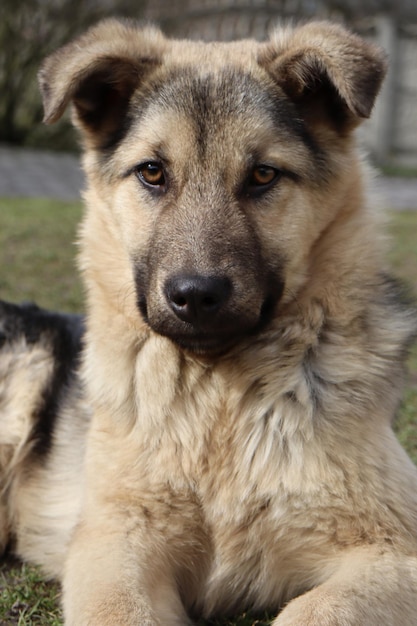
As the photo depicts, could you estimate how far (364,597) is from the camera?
3.17 metres

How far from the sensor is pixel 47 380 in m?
5.05

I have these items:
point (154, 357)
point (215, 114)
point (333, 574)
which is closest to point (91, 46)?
point (215, 114)

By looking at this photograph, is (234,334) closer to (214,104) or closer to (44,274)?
(214,104)

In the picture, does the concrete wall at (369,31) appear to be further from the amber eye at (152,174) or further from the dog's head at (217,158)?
the amber eye at (152,174)

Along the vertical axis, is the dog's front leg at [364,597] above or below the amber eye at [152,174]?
below

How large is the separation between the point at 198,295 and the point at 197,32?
17318mm

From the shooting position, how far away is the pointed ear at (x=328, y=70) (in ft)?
11.7

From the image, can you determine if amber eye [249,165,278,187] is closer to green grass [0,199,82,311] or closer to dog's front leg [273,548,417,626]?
dog's front leg [273,548,417,626]

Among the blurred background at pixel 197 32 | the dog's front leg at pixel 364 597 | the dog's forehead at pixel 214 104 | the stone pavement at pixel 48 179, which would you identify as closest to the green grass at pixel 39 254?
the stone pavement at pixel 48 179

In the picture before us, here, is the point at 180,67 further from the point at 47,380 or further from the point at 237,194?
the point at 47,380

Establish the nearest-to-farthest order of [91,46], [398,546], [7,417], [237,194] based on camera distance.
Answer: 1. [398,546]
2. [237,194]
3. [91,46]
4. [7,417]

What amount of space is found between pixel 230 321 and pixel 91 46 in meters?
1.39

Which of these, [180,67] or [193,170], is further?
[180,67]

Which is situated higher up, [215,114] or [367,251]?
[215,114]
